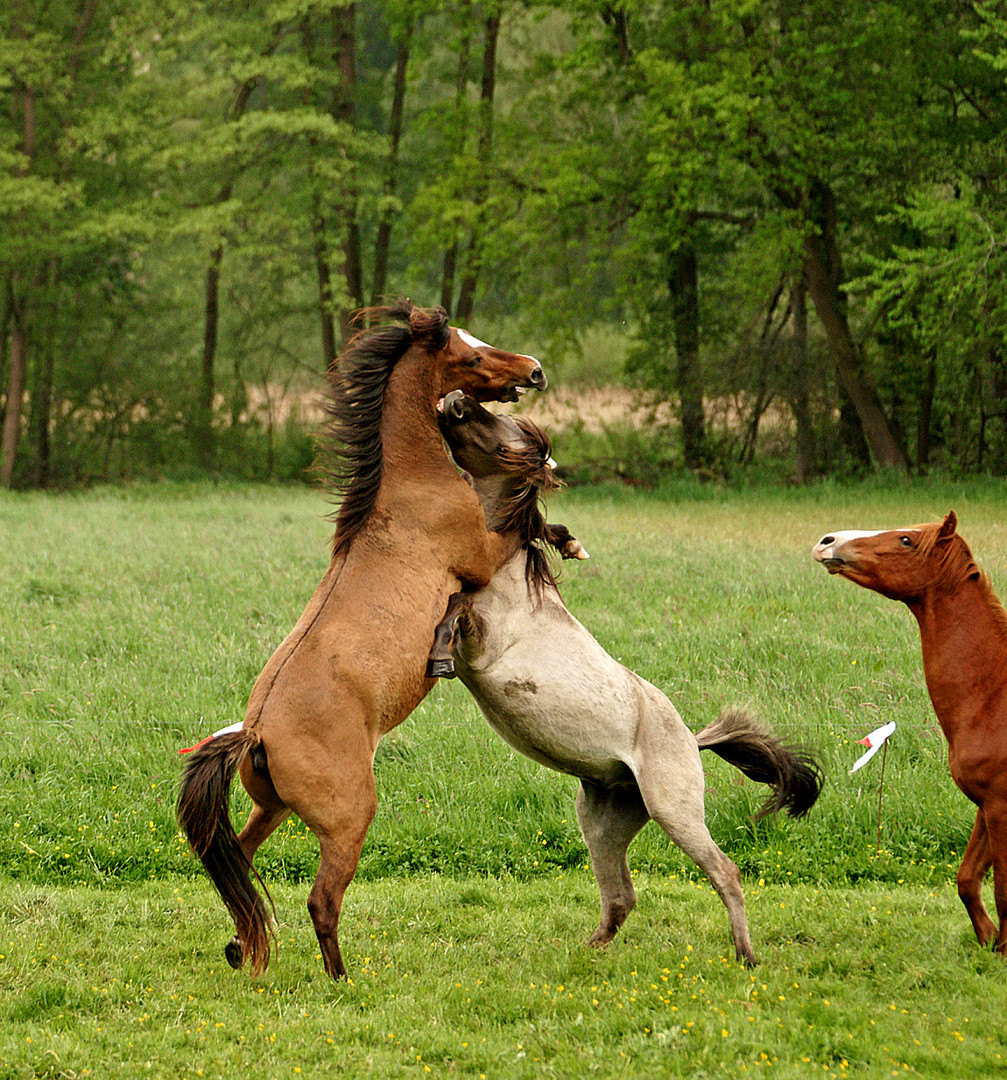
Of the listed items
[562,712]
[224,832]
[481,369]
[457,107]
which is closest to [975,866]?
[562,712]

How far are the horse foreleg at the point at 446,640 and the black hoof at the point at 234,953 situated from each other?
53.5 inches

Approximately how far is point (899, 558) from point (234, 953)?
125 inches

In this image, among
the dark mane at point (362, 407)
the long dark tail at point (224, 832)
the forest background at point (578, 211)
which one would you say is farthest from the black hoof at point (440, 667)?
the forest background at point (578, 211)

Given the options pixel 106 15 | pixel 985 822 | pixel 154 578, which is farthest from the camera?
pixel 106 15

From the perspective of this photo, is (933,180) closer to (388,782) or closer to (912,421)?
(912,421)

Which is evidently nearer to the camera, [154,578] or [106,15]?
[154,578]

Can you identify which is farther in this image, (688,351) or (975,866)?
(688,351)

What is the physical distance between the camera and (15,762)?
23.7 feet

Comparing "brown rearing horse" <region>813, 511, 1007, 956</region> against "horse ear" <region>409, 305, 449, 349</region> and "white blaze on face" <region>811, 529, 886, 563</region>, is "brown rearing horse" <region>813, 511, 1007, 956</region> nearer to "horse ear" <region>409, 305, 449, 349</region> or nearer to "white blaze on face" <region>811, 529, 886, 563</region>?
"white blaze on face" <region>811, 529, 886, 563</region>

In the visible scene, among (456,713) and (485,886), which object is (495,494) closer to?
(485,886)

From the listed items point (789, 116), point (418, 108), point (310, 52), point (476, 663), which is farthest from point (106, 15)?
point (476, 663)

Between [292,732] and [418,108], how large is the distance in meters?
34.8

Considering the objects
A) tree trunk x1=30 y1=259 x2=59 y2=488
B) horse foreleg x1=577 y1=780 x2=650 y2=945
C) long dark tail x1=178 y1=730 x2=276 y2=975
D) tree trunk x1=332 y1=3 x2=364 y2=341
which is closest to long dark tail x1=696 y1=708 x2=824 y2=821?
horse foreleg x1=577 y1=780 x2=650 y2=945

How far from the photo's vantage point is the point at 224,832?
14.9ft
